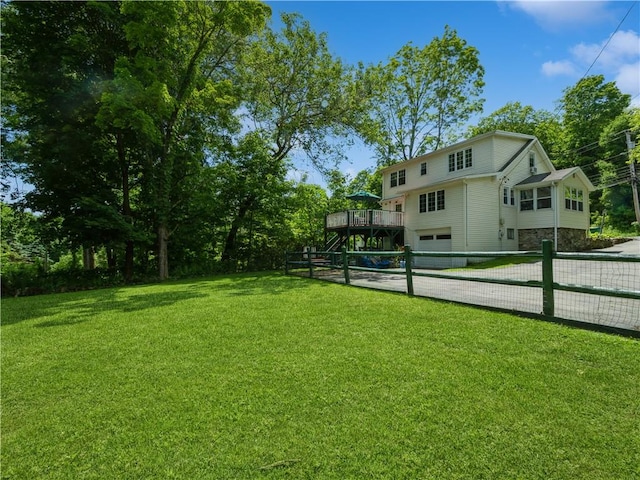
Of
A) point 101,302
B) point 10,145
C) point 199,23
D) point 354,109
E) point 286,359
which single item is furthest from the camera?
point 354,109

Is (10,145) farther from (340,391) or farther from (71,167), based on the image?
(340,391)

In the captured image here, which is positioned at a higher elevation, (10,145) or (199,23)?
(199,23)

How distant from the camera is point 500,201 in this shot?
629 inches

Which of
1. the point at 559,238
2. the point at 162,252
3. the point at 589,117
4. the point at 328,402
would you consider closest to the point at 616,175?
the point at 589,117

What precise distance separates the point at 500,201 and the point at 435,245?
3.97m

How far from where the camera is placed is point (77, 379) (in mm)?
3174

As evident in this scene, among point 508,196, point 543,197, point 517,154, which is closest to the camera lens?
point 543,197

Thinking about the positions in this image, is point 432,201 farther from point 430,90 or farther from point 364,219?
point 430,90

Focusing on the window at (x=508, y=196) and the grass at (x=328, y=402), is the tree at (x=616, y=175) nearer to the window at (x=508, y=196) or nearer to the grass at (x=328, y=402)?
the window at (x=508, y=196)

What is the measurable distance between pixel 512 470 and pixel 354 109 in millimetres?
17924

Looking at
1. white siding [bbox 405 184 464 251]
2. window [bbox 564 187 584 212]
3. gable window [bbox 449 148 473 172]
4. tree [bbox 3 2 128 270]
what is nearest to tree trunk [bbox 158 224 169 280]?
tree [bbox 3 2 128 270]

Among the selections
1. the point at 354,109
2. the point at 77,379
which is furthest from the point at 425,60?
the point at 77,379

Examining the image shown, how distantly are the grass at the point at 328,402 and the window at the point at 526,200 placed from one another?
14451 millimetres

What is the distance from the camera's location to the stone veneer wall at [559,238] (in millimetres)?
15058
